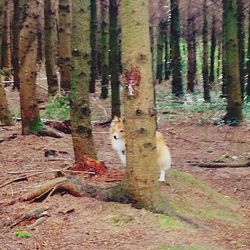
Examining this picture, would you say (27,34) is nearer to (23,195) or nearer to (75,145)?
(75,145)

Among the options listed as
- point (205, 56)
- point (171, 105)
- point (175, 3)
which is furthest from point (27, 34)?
point (205, 56)

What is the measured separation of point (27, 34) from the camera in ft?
41.4

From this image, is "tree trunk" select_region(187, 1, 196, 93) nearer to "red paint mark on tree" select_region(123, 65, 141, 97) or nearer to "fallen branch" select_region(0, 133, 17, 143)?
"fallen branch" select_region(0, 133, 17, 143)

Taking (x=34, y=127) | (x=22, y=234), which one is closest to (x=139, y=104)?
(x=22, y=234)

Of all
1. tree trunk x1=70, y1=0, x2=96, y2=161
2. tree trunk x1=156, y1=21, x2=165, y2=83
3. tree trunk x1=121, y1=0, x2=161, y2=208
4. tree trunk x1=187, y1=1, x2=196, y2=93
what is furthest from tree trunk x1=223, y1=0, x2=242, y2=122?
tree trunk x1=156, y1=21, x2=165, y2=83

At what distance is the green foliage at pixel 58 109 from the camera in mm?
17906

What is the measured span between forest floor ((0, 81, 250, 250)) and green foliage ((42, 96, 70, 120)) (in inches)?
148

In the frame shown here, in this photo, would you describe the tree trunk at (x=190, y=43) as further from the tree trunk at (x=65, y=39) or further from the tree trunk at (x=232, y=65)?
the tree trunk at (x=65, y=39)

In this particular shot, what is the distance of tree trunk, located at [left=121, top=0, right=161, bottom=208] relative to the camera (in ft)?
22.3

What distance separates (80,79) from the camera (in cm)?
884

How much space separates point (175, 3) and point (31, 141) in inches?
603

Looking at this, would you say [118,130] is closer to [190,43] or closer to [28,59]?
[28,59]

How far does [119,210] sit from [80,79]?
8.56 ft

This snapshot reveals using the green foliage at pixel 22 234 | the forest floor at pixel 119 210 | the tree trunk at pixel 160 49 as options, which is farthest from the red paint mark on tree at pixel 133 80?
the tree trunk at pixel 160 49
